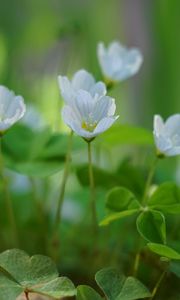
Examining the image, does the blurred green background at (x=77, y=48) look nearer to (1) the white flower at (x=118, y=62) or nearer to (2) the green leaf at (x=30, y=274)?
(1) the white flower at (x=118, y=62)

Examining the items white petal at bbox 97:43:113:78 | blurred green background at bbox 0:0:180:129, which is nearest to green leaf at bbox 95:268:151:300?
white petal at bbox 97:43:113:78

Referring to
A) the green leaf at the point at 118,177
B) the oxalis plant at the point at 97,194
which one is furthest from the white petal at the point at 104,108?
the green leaf at the point at 118,177

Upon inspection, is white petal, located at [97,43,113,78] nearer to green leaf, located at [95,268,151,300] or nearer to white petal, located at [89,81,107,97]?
white petal, located at [89,81,107,97]

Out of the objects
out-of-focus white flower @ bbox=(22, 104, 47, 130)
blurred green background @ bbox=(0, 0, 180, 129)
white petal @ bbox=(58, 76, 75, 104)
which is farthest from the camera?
blurred green background @ bbox=(0, 0, 180, 129)

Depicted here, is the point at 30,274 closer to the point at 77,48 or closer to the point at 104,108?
the point at 104,108

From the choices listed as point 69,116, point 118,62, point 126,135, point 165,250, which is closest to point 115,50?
point 118,62
